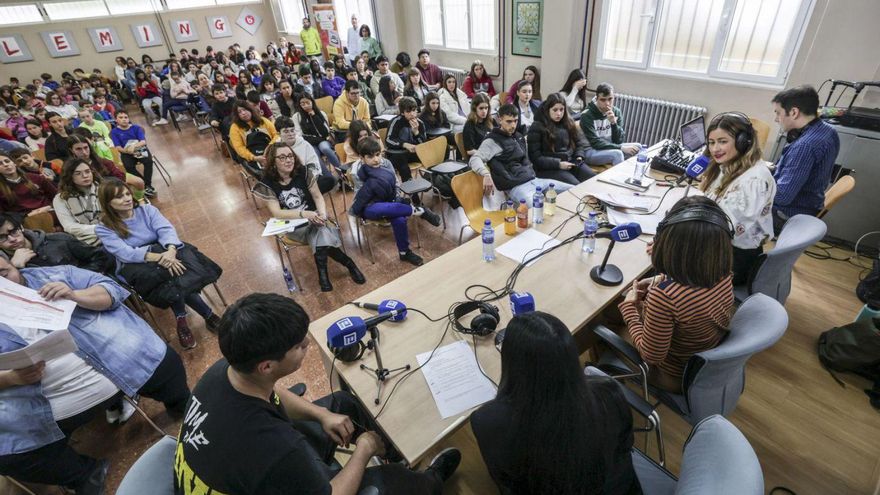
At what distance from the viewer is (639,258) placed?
213 cm

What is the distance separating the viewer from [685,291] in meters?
1.46

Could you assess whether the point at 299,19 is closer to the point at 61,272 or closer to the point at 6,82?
the point at 6,82

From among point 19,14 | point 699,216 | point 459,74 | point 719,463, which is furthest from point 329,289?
point 19,14

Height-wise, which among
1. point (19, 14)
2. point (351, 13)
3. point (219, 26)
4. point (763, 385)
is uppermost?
point (19, 14)

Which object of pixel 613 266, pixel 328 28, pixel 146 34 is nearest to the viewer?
pixel 613 266

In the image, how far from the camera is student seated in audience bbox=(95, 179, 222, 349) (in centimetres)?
258

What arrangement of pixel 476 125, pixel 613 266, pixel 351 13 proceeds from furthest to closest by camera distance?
1. pixel 351 13
2. pixel 476 125
3. pixel 613 266

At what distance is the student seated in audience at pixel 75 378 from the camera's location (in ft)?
5.41

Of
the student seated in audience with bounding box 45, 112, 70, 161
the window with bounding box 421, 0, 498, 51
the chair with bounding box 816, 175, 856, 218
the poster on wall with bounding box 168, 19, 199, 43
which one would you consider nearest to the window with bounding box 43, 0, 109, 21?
the poster on wall with bounding box 168, 19, 199, 43

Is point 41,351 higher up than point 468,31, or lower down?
lower down

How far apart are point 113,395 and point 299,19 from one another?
579 inches

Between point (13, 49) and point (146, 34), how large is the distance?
3.32m

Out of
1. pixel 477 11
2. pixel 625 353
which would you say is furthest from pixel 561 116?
pixel 477 11

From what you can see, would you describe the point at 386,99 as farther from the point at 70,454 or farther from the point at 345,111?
the point at 70,454
